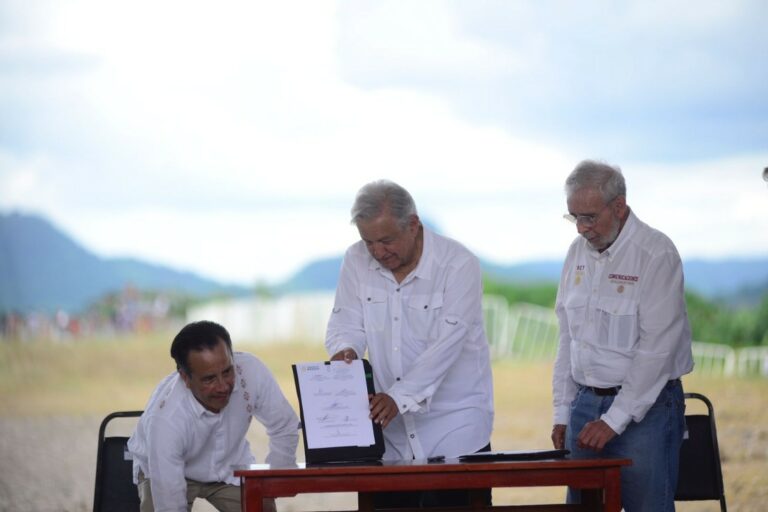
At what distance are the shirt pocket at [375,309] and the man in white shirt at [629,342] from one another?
24.6 inches

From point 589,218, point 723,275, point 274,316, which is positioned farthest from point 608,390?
point 274,316

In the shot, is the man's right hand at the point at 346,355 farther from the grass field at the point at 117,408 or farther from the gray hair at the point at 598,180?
the grass field at the point at 117,408

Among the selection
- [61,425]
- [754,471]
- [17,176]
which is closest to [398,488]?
[754,471]

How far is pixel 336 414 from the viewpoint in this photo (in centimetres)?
317

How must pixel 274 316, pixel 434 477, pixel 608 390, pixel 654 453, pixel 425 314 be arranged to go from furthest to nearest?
pixel 274 316 < pixel 425 314 < pixel 608 390 < pixel 654 453 < pixel 434 477

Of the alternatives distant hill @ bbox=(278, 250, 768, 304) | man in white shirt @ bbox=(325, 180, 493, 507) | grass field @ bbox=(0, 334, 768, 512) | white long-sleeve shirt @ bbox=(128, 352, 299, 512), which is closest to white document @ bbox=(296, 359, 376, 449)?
man in white shirt @ bbox=(325, 180, 493, 507)

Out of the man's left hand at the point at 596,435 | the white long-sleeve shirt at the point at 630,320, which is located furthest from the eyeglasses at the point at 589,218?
the man's left hand at the point at 596,435

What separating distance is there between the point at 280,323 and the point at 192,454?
9269 millimetres

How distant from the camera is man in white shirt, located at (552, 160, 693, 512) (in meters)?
3.07

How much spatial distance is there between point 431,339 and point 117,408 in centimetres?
942

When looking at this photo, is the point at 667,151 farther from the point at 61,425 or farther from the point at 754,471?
the point at 61,425

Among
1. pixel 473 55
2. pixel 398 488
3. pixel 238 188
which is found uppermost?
pixel 473 55

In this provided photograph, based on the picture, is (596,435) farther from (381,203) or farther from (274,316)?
(274,316)

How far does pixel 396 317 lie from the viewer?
3.44 meters
